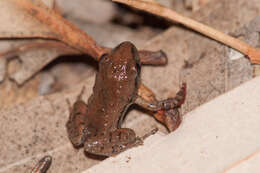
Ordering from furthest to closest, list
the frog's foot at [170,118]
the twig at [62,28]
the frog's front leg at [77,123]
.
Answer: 1. the twig at [62,28]
2. the frog's front leg at [77,123]
3. the frog's foot at [170,118]

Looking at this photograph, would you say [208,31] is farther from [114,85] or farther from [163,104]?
[114,85]

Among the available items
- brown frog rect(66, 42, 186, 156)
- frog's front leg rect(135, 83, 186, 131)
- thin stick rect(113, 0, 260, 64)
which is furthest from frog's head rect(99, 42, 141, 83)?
thin stick rect(113, 0, 260, 64)

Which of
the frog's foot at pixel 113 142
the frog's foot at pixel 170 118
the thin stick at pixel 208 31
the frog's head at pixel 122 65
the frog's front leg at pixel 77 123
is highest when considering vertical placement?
the thin stick at pixel 208 31

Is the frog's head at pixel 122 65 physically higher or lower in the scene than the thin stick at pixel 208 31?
lower

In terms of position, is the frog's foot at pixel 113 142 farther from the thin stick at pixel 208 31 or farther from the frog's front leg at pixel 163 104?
the thin stick at pixel 208 31

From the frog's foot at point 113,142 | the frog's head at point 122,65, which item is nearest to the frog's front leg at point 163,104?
the frog's head at point 122,65

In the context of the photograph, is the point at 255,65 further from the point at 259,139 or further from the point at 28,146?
the point at 28,146

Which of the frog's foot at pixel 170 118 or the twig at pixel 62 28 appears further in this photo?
→ the twig at pixel 62 28

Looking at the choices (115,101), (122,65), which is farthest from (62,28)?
(115,101)
